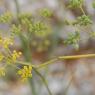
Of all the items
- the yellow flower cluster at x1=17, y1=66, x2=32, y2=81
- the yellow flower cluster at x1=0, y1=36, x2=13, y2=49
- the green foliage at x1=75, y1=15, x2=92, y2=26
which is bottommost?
the yellow flower cluster at x1=17, y1=66, x2=32, y2=81

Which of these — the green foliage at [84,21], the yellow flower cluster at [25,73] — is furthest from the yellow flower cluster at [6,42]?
the green foliage at [84,21]

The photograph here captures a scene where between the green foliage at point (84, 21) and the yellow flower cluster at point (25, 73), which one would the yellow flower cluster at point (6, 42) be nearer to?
the yellow flower cluster at point (25, 73)

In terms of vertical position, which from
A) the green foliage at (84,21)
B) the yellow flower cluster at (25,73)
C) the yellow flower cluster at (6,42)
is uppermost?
the green foliage at (84,21)

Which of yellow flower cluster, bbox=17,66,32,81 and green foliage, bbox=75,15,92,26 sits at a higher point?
green foliage, bbox=75,15,92,26

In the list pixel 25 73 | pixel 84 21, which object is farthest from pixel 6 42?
pixel 84 21

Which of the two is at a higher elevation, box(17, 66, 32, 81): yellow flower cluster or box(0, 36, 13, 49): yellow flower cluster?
box(0, 36, 13, 49): yellow flower cluster

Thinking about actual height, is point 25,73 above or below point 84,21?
below

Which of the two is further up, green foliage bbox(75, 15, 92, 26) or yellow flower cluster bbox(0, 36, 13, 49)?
green foliage bbox(75, 15, 92, 26)

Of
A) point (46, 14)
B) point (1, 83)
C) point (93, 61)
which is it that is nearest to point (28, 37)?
point (46, 14)

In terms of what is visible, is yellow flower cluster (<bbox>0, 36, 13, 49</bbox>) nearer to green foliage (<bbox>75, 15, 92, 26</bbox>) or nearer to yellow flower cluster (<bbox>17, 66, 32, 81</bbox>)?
yellow flower cluster (<bbox>17, 66, 32, 81</bbox>)

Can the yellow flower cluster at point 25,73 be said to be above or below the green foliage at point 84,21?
below

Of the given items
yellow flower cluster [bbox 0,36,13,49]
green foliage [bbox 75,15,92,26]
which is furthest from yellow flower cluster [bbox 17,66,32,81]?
green foliage [bbox 75,15,92,26]

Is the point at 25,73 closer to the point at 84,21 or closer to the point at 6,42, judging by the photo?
the point at 6,42
